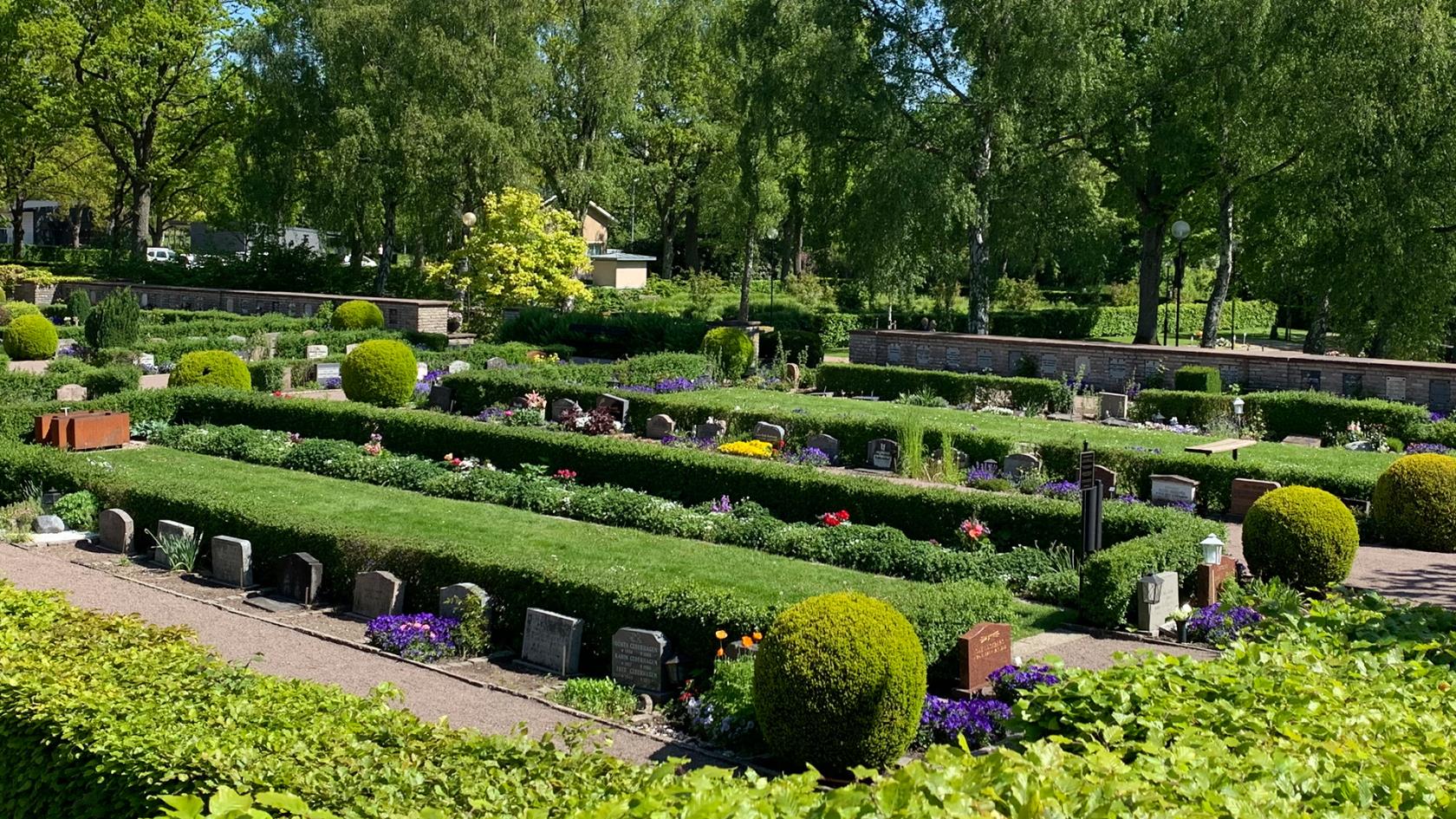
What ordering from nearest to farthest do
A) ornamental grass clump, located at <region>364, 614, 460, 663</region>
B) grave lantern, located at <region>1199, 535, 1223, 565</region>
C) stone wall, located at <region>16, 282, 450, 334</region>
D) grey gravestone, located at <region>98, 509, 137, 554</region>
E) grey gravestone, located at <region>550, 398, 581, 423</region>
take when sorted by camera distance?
ornamental grass clump, located at <region>364, 614, 460, 663</region>
grave lantern, located at <region>1199, 535, 1223, 565</region>
grey gravestone, located at <region>98, 509, 137, 554</region>
grey gravestone, located at <region>550, 398, 581, 423</region>
stone wall, located at <region>16, 282, 450, 334</region>

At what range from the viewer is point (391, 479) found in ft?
64.1

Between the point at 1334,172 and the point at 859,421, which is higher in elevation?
the point at 1334,172

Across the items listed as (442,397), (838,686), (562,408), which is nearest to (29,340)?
(442,397)

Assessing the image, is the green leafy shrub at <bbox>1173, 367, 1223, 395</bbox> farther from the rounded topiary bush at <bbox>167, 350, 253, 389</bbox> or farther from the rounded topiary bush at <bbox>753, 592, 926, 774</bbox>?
the rounded topiary bush at <bbox>753, 592, 926, 774</bbox>

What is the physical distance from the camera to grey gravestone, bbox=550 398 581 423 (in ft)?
81.5

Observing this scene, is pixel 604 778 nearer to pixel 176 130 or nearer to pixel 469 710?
pixel 469 710

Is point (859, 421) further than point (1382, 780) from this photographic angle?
Yes

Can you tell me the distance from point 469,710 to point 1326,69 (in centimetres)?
2876

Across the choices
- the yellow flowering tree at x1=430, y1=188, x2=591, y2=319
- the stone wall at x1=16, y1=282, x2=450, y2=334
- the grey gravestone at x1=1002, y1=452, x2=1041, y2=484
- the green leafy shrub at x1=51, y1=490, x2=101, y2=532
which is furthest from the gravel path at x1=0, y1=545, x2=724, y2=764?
the yellow flowering tree at x1=430, y1=188, x2=591, y2=319

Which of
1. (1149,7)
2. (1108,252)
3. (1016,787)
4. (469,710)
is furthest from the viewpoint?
(1108,252)

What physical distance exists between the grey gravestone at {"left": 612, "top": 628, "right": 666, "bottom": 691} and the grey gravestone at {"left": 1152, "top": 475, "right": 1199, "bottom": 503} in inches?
385

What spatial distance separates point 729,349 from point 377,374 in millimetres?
9476

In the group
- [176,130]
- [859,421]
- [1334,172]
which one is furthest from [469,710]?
[176,130]

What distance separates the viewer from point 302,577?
46.6ft
